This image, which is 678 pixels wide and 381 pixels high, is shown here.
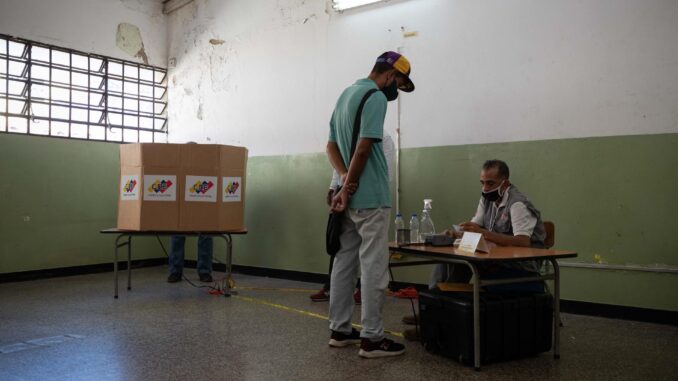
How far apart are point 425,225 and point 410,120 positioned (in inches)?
56.8

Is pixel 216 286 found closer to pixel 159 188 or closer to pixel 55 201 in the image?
pixel 159 188

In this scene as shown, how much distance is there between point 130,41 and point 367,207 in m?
4.66

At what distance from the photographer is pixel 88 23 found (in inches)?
217

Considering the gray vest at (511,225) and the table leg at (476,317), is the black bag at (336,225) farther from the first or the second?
the gray vest at (511,225)

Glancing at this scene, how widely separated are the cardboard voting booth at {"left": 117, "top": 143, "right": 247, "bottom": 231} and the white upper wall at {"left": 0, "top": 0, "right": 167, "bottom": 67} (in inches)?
77.5

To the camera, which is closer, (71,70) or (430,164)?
(430,164)

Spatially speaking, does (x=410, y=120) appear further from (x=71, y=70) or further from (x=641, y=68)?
(x=71, y=70)

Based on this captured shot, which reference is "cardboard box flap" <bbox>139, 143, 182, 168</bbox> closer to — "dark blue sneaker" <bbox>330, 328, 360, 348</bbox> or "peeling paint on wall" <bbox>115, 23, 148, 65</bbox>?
"dark blue sneaker" <bbox>330, 328, 360, 348</bbox>

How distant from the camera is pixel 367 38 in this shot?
4.59 meters

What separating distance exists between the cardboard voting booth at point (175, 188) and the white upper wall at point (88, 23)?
197 centimetres

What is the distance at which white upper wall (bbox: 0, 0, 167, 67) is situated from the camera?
16.4 feet

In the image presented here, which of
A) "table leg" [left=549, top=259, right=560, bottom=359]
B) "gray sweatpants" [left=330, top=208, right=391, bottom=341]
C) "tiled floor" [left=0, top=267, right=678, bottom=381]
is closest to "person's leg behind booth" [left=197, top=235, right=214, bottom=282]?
"tiled floor" [left=0, top=267, right=678, bottom=381]

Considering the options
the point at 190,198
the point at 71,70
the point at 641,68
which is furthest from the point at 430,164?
the point at 71,70

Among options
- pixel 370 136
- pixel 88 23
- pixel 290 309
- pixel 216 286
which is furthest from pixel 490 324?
pixel 88 23
